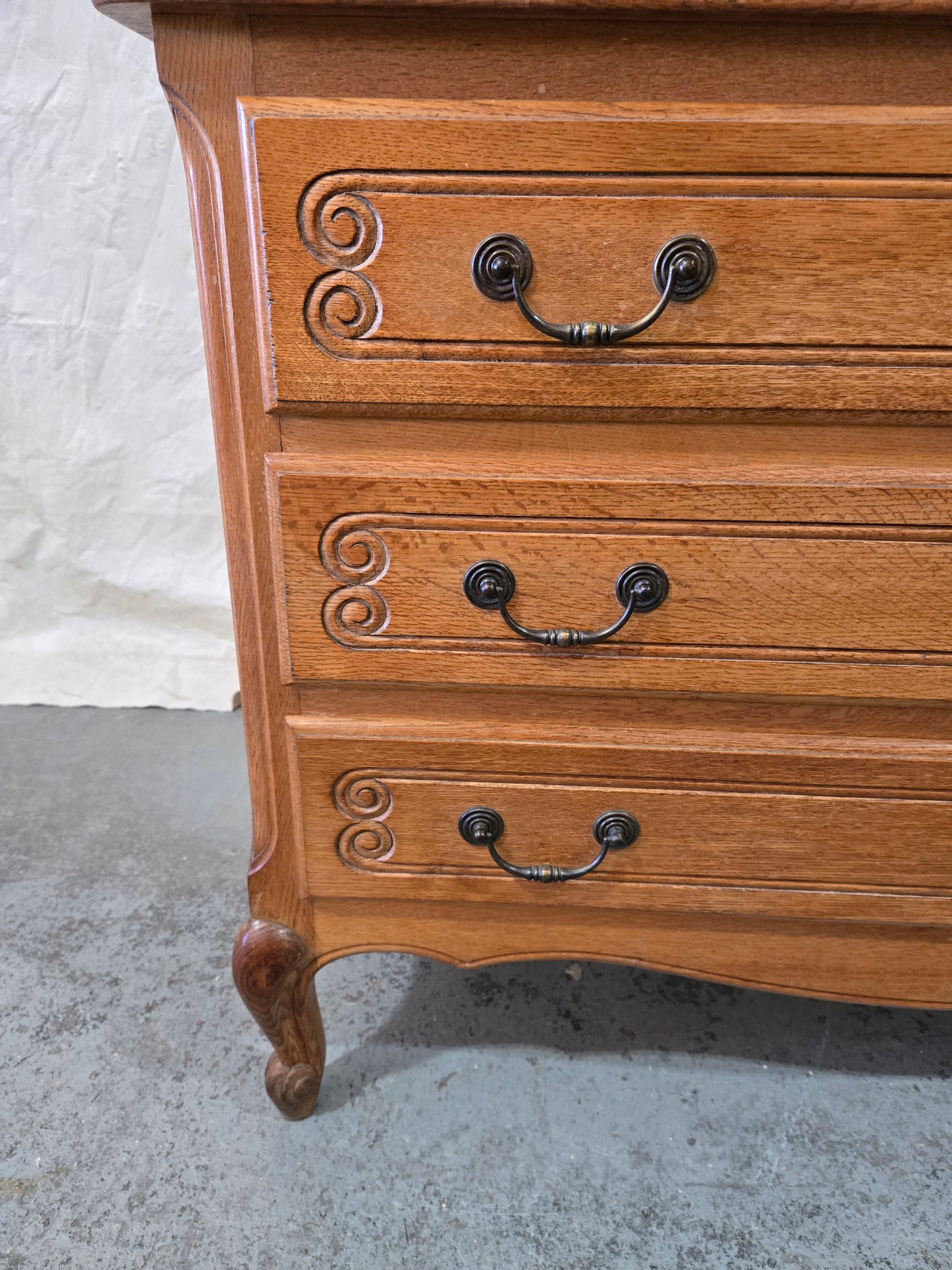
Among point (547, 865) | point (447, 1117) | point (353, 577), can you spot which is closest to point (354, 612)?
point (353, 577)

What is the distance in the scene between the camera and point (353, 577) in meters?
0.59

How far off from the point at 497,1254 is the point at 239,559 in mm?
633

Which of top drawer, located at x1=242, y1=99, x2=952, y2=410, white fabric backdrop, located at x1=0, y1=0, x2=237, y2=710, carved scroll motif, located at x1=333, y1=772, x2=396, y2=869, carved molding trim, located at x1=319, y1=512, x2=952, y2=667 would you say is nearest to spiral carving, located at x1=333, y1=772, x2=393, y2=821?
carved scroll motif, located at x1=333, y1=772, x2=396, y2=869

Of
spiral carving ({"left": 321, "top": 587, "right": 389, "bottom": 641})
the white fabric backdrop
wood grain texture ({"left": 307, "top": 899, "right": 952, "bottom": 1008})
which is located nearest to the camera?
spiral carving ({"left": 321, "top": 587, "right": 389, "bottom": 641})

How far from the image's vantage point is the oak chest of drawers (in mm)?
488

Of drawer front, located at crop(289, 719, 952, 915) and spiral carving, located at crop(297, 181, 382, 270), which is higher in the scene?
spiral carving, located at crop(297, 181, 382, 270)

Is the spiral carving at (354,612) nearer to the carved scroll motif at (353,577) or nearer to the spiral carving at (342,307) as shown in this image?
the carved scroll motif at (353,577)

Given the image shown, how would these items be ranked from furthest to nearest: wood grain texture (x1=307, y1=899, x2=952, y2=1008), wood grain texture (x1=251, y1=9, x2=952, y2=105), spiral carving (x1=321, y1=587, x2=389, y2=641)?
wood grain texture (x1=307, y1=899, x2=952, y2=1008)
spiral carving (x1=321, y1=587, x2=389, y2=641)
wood grain texture (x1=251, y1=9, x2=952, y2=105)

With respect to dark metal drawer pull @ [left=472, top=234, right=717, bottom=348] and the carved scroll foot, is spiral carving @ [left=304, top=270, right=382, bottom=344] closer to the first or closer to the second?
dark metal drawer pull @ [left=472, top=234, right=717, bottom=348]

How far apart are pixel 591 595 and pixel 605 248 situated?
8.9 inches

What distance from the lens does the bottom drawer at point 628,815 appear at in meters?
0.63

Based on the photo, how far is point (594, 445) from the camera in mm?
559

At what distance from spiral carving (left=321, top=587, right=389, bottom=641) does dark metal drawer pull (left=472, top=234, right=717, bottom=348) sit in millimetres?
218

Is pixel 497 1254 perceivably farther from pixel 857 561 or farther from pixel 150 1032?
pixel 857 561
